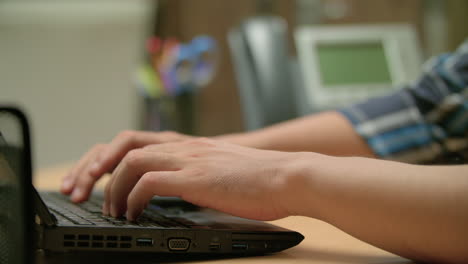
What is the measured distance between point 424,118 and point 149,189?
0.54 m

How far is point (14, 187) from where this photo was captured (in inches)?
10.3

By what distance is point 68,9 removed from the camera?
1.97m

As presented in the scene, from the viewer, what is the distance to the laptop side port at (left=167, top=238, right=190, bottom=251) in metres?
0.35

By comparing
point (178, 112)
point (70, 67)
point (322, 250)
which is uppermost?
point (70, 67)

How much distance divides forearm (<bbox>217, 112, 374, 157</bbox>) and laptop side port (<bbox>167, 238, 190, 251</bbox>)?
38 centimetres

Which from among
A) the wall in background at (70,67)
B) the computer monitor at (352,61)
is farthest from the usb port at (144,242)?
the wall in background at (70,67)

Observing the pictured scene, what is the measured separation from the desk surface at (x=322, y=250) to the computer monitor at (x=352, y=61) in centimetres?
85

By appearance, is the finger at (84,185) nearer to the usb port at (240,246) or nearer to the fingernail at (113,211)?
the fingernail at (113,211)

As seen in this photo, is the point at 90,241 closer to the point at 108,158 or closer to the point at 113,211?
the point at 113,211

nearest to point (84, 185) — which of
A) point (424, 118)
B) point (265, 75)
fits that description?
point (424, 118)

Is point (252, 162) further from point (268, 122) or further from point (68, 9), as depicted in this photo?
point (68, 9)

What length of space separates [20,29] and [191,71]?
2.73 ft

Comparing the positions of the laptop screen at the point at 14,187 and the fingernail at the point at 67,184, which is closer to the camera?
the laptop screen at the point at 14,187

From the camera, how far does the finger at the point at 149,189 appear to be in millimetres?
401
